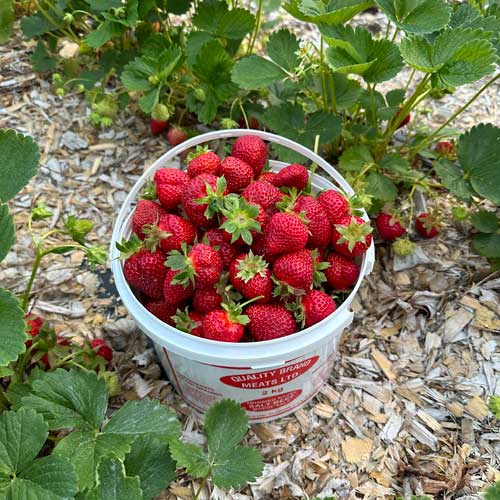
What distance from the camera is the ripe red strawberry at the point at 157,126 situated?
1664 mm

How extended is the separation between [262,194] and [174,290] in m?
0.24

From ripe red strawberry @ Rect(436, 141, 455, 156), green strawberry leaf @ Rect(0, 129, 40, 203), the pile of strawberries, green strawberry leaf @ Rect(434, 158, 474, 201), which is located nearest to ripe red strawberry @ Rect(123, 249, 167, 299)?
the pile of strawberries

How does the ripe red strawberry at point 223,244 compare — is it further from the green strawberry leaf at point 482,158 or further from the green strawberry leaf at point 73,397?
the green strawberry leaf at point 482,158

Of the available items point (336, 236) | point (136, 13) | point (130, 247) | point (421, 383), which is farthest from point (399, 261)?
point (136, 13)

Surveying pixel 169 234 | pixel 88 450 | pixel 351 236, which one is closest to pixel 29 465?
pixel 88 450

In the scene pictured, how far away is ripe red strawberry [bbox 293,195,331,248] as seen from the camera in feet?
3.51

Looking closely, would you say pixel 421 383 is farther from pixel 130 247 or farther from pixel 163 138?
pixel 163 138

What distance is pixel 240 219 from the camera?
102 cm

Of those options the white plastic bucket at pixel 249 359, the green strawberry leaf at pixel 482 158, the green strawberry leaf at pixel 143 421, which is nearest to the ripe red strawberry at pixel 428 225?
the green strawberry leaf at pixel 482 158

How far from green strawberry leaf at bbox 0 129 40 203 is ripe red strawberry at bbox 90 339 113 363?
1.30ft

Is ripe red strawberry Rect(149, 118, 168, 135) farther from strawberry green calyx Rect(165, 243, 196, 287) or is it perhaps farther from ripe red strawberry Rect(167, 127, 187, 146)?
strawberry green calyx Rect(165, 243, 196, 287)

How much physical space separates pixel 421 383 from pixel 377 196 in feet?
1.48

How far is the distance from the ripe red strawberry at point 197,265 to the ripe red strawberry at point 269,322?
91 mm

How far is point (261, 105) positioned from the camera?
162 cm
